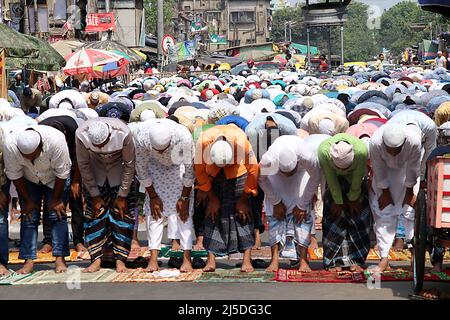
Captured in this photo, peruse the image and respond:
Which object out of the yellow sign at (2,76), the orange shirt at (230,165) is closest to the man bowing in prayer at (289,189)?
the orange shirt at (230,165)

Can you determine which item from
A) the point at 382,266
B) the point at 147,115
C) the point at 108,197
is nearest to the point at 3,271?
the point at 108,197

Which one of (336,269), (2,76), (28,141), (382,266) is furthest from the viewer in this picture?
(2,76)

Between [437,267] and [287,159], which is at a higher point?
[287,159]

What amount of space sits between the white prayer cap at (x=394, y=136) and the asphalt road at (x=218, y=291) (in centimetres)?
131

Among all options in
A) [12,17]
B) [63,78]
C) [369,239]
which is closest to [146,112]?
[369,239]

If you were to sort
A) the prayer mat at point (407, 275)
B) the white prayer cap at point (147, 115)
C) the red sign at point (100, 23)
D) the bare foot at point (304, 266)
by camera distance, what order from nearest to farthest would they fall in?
the prayer mat at point (407, 275), the bare foot at point (304, 266), the white prayer cap at point (147, 115), the red sign at point (100, 23)

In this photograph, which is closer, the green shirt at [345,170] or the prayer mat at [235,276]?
the prayer mat at [235,276]

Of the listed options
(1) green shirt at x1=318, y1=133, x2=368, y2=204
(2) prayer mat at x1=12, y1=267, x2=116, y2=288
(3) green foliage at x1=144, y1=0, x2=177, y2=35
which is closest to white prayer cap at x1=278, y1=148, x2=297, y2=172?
(1) green shirt at x1=318, y1=133, x2=368, y2=204

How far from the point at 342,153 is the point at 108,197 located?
8.12 feet

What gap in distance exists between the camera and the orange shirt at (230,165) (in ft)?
33.6

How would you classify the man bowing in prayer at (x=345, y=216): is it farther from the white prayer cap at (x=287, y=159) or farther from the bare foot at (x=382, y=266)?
the white prayer cap at (x=287, y=159)

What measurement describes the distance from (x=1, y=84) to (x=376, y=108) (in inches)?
236

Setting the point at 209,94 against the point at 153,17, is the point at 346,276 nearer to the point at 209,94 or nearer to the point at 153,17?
the point at 209,94

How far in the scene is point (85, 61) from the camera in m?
26.4
